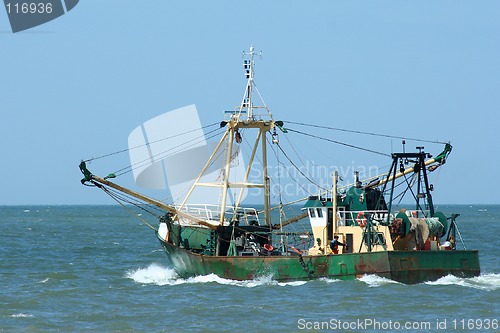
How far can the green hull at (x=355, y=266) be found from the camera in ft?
117

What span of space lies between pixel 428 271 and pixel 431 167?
217 inches

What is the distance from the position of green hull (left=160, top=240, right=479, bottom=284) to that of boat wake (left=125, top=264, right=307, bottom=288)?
8.1 inches

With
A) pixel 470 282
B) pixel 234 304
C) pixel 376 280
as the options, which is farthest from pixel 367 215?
pixel 234 304

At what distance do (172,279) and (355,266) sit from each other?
9880 mm

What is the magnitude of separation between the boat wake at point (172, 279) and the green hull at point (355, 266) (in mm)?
206

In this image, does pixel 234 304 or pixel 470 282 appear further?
pixel 470 282

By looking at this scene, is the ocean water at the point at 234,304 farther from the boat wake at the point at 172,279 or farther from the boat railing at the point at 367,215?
the boat railing at the point at 367,215

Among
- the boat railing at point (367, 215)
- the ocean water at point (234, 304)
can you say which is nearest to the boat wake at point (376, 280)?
the ocean water at point (234, 304)

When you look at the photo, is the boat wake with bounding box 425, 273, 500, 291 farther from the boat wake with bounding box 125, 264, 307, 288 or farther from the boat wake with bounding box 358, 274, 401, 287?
the boat wake with bounding box 125, 264, 307, 288

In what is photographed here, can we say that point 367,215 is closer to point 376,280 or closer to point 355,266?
A: point 355,266

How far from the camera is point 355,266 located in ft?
119

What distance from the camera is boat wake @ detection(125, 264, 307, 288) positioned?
38219mm

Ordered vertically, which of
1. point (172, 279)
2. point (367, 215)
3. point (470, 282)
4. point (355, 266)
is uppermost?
point (367, 215)

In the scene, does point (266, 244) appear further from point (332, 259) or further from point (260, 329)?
point (260, 329)
